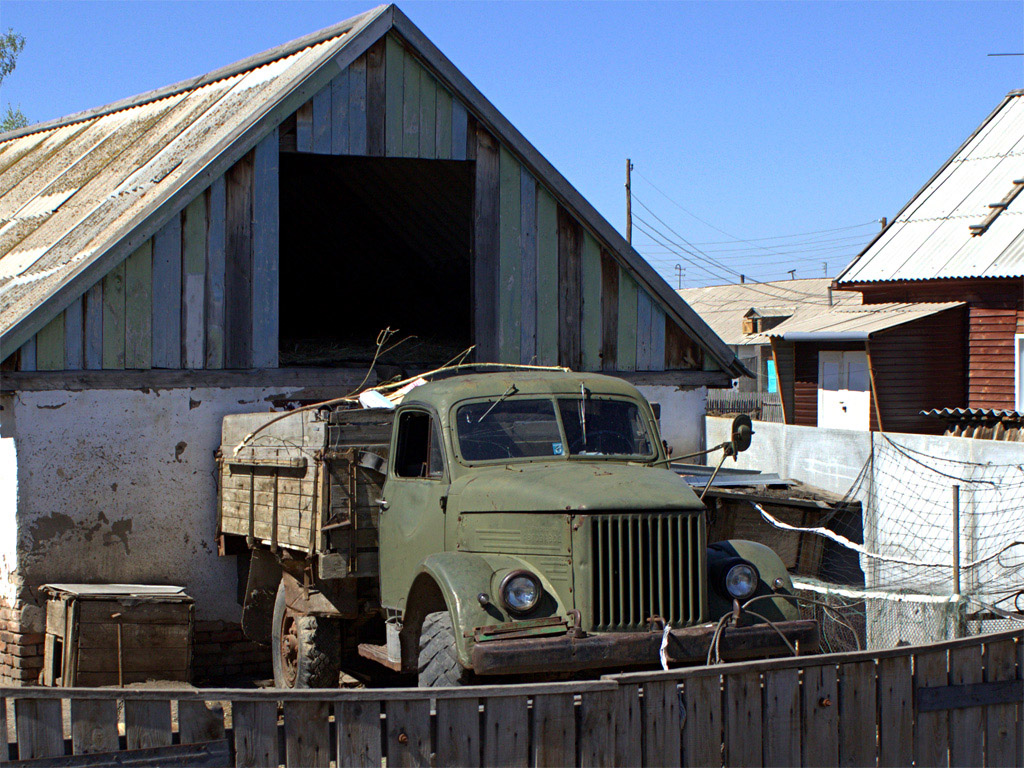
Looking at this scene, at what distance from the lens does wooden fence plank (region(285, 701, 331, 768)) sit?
17.4 ft

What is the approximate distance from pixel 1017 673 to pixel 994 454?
4104mm

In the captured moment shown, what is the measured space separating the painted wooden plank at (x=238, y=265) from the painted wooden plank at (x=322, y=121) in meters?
0.66

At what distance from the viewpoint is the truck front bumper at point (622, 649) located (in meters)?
6.13

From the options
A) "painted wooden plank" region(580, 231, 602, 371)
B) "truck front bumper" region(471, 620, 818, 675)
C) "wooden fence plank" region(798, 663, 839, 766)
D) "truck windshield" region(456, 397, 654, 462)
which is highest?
"painted wooden plank" region(580, 231, 602, 371)

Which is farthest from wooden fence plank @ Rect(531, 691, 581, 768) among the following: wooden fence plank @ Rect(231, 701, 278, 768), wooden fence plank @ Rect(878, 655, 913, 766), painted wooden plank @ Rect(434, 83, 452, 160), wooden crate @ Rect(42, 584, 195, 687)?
painted wooden plank @ Rect(434, 83, 452, 160)

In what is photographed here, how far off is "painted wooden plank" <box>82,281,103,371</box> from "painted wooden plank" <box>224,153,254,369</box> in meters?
1.11

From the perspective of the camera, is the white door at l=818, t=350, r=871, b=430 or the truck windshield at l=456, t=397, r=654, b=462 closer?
the truck windshield at l=456, t=397, r=654, b=462

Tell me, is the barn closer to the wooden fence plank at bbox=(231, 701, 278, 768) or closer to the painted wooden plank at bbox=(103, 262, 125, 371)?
the painted wooden plank at bbox=(103, 262, 125, 371)

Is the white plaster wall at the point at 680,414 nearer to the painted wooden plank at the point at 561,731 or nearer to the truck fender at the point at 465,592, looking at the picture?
the truck fender at the point at 465,592

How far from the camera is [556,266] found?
11.6 metres

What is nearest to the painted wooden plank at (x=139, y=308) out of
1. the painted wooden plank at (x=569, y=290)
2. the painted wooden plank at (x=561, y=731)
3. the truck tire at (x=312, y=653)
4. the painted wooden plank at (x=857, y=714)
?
the truck tire at (x=312, y=653)

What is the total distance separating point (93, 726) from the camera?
5.09m

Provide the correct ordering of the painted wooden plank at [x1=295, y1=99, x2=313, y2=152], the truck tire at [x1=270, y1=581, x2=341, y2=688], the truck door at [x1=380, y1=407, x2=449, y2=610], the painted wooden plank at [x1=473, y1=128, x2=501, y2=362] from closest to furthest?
the truck door at [x1=380, y1=407, x2=449, y2=610]
the truck tire at [x1=270, y1=581, x2=341, y2=688]
the painted wooden plank at [x1=295, y1=99, x2=313, y2=152]
the painted wooden plank at [x1=473, y1=128, x2=501, y2=362]

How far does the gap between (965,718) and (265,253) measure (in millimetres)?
7061
